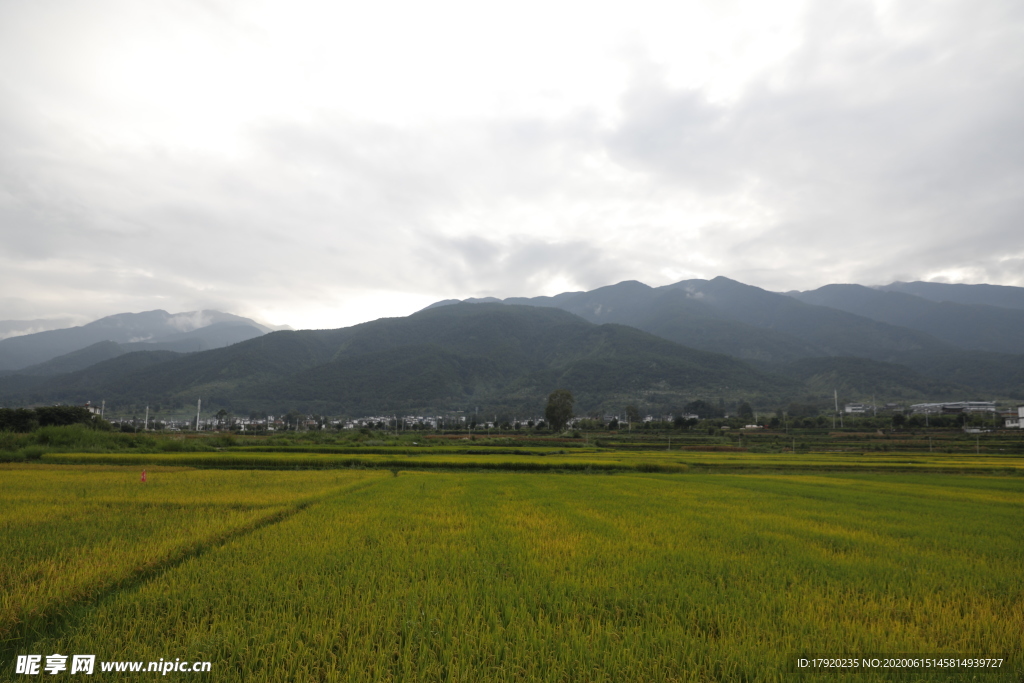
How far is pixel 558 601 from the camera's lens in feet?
19.0

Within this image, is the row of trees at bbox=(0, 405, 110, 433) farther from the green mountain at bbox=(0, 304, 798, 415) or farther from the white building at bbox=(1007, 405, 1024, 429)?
the white building at bbox=(1007, 405, 1024, 429)

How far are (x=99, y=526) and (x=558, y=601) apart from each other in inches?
392

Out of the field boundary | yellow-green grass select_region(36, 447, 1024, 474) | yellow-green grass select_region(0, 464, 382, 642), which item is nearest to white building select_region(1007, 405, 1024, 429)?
yellow-green grass select_region(36, 447, 1024, 474)

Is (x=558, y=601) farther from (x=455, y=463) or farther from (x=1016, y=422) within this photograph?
(x=1016, y=422)

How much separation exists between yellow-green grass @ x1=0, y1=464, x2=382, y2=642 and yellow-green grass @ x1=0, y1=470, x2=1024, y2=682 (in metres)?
0.49

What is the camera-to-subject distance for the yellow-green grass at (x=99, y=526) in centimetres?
560

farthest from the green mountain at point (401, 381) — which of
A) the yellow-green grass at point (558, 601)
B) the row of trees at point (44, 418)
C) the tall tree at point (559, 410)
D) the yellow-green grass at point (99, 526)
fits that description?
the yellow-green grass at point (558, 601)

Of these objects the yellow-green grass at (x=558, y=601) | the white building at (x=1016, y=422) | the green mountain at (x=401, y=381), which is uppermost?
the green mountain at (x=401, y=381)

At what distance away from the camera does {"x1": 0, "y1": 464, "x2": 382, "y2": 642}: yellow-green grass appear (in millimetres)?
5598

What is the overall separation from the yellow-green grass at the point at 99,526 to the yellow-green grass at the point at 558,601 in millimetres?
488

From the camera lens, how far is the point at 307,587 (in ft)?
20.1

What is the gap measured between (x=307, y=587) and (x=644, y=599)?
4.74 m

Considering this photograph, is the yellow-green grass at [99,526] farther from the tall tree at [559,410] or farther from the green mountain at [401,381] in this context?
the green mountain at [401,381]

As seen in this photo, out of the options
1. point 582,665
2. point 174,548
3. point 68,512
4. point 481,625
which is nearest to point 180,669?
point 481,625
